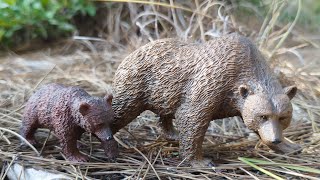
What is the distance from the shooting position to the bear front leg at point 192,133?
7.01ft

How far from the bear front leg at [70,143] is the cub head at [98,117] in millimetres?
94

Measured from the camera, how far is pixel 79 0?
4730 millimetres

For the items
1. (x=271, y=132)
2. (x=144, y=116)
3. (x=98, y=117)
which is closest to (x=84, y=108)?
(x=98, y=117)

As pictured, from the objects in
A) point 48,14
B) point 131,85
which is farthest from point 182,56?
point 48,14

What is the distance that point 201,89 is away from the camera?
6.97 feet

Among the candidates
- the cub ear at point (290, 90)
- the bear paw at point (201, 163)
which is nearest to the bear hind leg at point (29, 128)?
the bear paw at point (201, 163)

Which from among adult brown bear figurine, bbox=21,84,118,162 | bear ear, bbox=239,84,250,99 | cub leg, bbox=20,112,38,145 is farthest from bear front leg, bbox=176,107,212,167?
cub leg, bbox=20,112,38,145

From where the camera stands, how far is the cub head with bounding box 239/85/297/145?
78.5 inches

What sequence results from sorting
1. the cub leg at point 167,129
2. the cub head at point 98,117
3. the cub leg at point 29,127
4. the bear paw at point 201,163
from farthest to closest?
1. the cub leg at point 167,129
2. the cub leg at point 29,127
3. the bear paw at point 201,163
4. the cub head at point 98,117

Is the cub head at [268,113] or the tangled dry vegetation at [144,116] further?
the tangled dry vegetation at [144,116]

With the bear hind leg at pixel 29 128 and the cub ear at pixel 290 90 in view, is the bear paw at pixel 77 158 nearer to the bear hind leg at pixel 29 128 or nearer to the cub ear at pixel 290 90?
the bear hind leg at pixel 29 128

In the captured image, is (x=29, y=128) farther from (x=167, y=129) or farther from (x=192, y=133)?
(x=192, y=133)

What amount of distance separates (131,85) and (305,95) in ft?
5.60

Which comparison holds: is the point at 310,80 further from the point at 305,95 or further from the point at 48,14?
the point at 48,14
